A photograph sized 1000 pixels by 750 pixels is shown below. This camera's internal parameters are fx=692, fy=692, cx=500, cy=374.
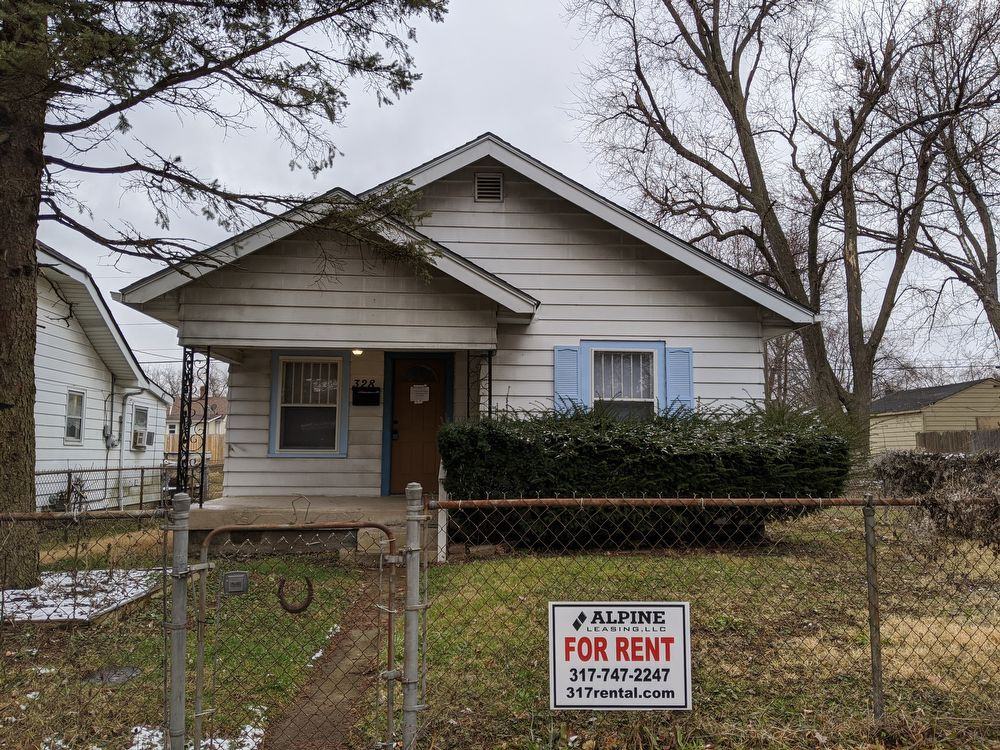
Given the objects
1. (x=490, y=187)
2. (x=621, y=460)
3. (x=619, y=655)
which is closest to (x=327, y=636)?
(x=619, y=655)

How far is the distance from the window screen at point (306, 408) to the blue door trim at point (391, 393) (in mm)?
751

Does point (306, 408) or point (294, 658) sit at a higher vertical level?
point (306, 408)

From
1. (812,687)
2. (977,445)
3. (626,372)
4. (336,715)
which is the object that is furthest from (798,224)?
(336,715)

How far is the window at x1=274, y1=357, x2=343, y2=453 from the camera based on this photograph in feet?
34.9

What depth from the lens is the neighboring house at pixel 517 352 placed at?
10.1m

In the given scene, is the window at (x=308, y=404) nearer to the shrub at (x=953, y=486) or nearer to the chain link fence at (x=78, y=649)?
the chain link fence at (x=78, y=649)

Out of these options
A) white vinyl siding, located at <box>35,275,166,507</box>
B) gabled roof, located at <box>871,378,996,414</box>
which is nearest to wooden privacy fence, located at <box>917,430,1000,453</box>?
gabled roof, located at <box>871,378,996,414</box>

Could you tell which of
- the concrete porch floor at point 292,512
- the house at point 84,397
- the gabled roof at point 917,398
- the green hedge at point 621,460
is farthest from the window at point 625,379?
the gabled roof at point 917,398

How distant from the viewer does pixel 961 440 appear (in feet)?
87.4

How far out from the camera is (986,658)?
4.61m

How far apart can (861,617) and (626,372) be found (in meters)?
5.26

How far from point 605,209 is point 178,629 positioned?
8317 mm

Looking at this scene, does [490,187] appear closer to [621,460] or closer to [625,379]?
[625,379]

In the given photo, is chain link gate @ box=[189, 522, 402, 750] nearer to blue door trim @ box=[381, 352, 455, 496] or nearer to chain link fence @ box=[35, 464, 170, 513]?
blue door trim @ box=[381, 352, 455, 496]
